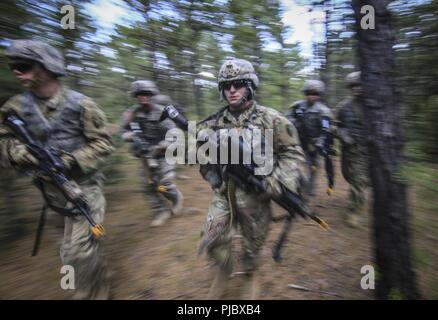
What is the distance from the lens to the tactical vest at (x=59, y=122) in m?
3.14

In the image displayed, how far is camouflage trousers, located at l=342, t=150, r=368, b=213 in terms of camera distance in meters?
5.70

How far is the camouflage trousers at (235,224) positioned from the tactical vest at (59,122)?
1524mm

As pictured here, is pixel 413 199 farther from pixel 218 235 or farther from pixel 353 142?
pixel 218 235

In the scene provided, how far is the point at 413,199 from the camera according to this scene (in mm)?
6637

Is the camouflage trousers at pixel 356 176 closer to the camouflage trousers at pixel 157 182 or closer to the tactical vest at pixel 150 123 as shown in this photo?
the camouflage trousers at pixel 157 182

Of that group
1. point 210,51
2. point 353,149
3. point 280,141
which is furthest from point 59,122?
point 210,51

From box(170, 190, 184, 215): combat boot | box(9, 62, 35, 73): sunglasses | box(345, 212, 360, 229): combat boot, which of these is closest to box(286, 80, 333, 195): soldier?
box(345, 212, 360, 229): combat boot

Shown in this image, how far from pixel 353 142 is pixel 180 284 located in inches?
148

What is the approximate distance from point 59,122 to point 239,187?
1.82 m

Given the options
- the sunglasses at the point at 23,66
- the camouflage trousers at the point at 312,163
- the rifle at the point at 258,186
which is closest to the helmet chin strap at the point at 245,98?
the rifle at the point at 258,186

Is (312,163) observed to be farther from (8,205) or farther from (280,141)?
(8,205)

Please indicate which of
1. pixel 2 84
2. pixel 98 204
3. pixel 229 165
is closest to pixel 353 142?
pixel 229 165

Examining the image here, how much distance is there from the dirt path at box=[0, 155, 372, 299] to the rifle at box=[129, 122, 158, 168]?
1.11 meters

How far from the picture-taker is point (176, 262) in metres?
4.24
